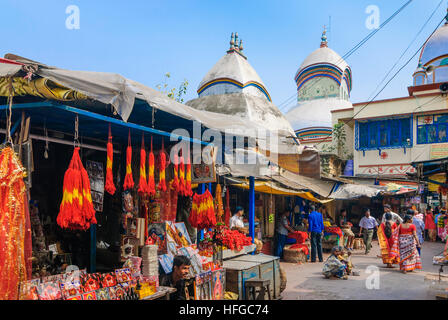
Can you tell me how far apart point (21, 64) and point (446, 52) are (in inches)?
1047

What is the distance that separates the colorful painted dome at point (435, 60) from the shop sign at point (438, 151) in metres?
6.61

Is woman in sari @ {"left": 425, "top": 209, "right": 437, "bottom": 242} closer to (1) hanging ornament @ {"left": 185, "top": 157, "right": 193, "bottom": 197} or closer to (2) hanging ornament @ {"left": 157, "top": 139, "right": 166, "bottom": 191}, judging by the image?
(1) hanging ornament @ {"left": 185, "top": 157, "right": 193, "bottom": 197}

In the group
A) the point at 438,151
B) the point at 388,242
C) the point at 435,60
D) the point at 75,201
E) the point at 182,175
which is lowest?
the point at 388,242

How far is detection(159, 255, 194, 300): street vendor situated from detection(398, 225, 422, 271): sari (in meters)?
6.64

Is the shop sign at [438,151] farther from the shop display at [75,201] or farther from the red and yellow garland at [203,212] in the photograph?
the shop display at [75,201]

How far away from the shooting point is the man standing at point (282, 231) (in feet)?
38.8

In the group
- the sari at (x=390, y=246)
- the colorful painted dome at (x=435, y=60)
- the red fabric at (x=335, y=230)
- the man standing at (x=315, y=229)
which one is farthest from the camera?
the colorful painted dome at (x=435, y=60)

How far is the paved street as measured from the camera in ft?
23.7

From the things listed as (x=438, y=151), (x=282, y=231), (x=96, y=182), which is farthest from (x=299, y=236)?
(x=438, y=151)

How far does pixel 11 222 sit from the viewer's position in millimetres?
3293

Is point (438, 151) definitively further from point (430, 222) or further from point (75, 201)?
point (75, 201)

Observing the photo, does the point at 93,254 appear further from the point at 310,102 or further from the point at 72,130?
the point at 310,102

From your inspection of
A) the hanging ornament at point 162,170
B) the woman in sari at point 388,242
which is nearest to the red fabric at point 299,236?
the woman in sari at point 388,242

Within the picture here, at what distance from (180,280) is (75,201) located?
1971 mm
